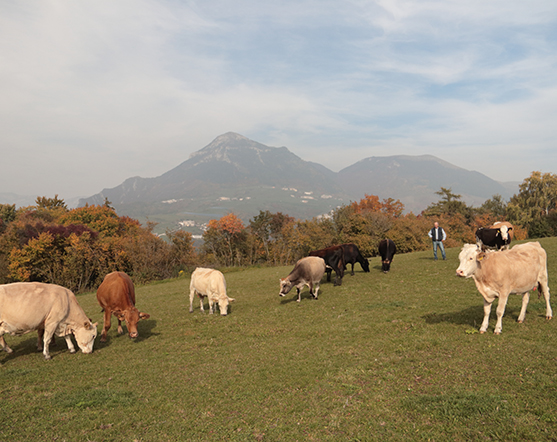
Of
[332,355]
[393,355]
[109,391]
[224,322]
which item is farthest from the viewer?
[224,322]

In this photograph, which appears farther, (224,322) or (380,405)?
(224,322)

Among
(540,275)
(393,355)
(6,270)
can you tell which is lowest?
(6,270)


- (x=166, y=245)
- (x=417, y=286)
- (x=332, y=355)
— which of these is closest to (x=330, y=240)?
(x=166, y=245)

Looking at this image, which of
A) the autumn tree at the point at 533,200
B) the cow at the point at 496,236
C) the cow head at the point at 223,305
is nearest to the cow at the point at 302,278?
Result: the cow head at the point at 223,305

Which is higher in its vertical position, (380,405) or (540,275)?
(540,275)

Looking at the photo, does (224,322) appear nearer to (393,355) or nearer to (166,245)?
(393,355)

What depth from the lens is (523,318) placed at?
916 centimetres

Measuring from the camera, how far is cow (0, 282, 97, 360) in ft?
30.6

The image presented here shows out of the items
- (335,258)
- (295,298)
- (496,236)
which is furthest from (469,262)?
(335,258)

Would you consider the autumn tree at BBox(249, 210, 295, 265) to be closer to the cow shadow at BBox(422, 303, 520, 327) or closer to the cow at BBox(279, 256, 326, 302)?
the cow at BBox(279, 256, 326, 302)

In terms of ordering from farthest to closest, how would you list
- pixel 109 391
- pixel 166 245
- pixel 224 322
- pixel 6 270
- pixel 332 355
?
pixel 166 245
pixel 6 270
pixel 224 322
pixel 332 355
pixel 109 391

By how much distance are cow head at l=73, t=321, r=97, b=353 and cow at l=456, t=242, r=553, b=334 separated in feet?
36.7

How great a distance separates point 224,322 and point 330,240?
45137 millimetres

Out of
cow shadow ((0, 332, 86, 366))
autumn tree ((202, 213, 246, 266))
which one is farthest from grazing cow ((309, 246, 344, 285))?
autumn tree ((202, 213, 246, 266))
